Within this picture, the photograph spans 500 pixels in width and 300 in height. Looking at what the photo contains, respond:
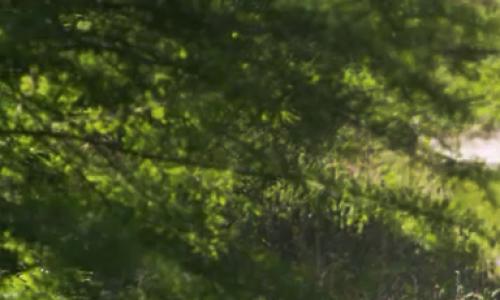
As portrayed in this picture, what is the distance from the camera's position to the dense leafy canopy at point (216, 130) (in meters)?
1.52

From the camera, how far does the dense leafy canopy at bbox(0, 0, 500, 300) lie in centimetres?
152

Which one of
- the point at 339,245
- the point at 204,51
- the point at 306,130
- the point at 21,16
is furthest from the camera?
the point at 339,245

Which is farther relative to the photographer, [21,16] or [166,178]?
[166,178]

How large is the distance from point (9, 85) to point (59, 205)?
0.32 metres

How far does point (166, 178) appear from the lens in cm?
178

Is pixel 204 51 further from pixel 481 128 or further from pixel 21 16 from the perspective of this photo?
pixel 481 128

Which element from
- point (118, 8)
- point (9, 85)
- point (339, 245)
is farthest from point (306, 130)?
point (339, 245)

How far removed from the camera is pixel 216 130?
1.70 m

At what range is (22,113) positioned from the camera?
70.1 inches

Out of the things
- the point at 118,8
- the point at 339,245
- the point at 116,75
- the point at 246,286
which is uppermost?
the point at 118,8

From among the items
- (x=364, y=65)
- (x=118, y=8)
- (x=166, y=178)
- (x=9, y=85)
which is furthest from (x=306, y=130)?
(x=9, y=85)

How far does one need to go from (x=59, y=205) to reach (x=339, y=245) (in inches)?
87.7

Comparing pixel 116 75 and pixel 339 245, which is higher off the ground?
pixel 116 75

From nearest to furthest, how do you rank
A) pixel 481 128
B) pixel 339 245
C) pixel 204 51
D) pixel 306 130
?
pixel 204 51
pixel 306 130
pixel 481 128
pixel 339 245
